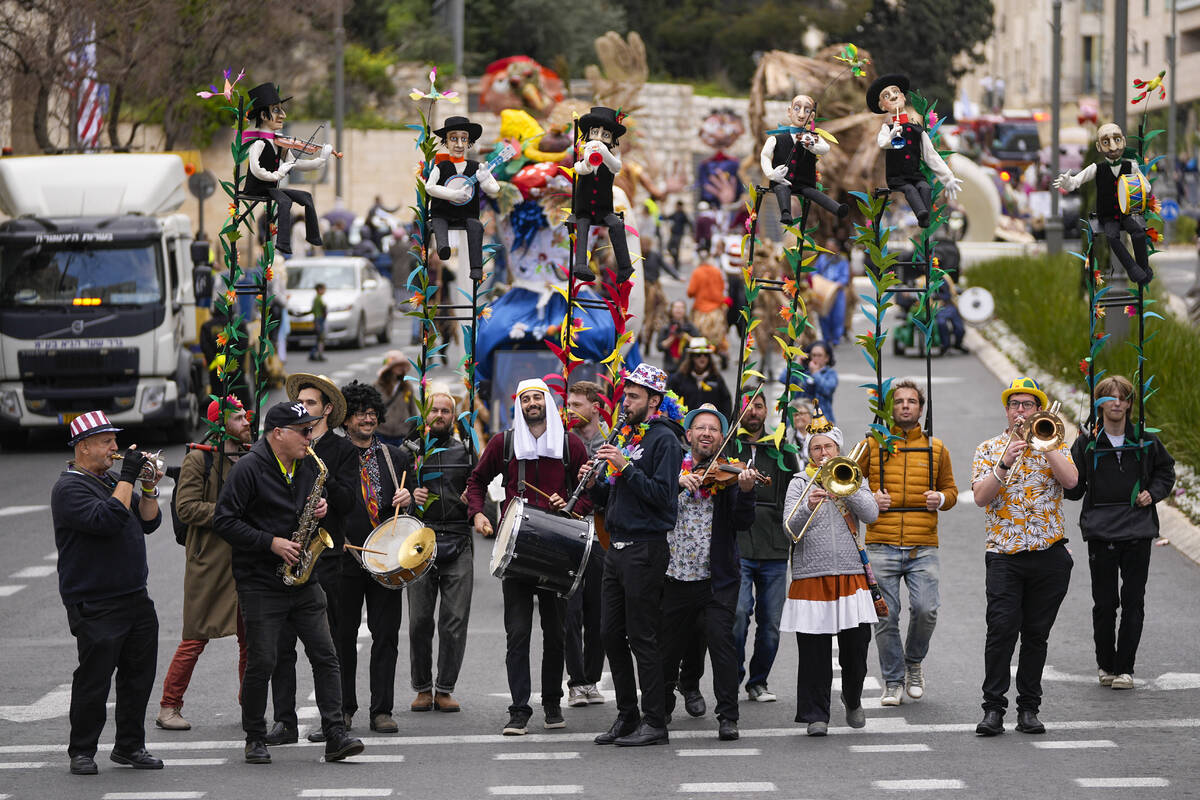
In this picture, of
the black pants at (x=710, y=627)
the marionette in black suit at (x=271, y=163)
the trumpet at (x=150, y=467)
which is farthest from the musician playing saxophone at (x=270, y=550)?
the marionette in black suit at (x=271, y=163)

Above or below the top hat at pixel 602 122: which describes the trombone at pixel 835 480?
below

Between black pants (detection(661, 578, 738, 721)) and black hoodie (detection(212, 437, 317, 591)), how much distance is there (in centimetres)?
202

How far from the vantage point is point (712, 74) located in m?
67.2

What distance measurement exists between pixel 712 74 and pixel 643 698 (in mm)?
58560

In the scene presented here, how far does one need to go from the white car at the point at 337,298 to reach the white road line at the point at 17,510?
42.7ft

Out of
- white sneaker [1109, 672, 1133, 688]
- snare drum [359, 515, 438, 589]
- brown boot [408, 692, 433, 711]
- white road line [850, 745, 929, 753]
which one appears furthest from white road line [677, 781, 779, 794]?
white sneaker [1109, 672, 1133, 688]

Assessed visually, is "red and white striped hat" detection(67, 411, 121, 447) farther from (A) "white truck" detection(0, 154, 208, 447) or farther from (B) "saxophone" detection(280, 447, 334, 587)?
(A) "white truck" detection(0, 154, 208, 447)

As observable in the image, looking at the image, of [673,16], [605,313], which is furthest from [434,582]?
[673,16]

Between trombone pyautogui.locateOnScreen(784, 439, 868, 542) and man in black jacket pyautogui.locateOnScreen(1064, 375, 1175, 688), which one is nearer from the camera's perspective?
trombone pyautogui.locateOnScreen(784, 439, 868, 542)

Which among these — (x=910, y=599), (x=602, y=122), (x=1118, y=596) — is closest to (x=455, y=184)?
(x=602, y=122)

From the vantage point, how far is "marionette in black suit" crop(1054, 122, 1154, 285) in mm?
11562

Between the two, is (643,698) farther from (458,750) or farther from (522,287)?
(522,287)

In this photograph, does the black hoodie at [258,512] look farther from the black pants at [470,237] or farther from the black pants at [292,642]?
the black pants at [470,237]

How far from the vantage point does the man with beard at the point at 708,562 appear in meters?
10.2
